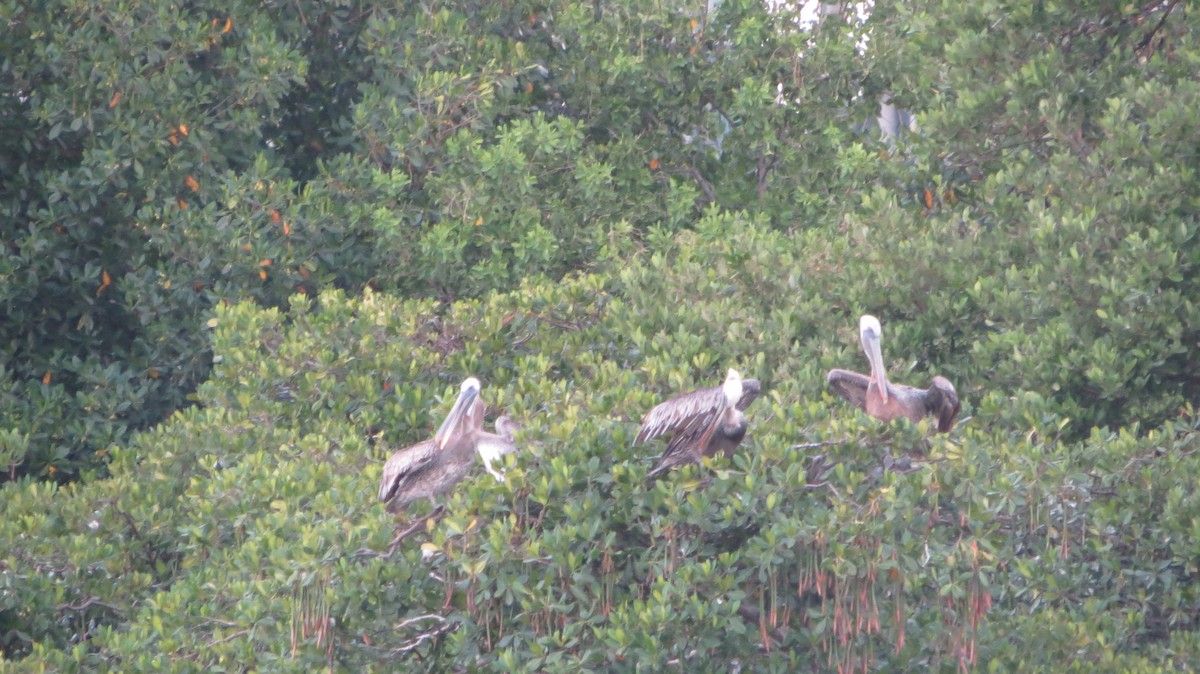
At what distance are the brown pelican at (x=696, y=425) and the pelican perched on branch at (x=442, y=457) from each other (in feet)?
2.50

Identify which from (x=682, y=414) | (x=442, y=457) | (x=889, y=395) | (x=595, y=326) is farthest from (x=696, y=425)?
(x=595, y=326)

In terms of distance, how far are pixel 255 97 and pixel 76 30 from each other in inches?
48.8

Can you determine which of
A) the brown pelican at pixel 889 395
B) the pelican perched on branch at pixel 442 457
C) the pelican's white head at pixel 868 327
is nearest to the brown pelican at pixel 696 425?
the pelican perched on branch at pixel 442 457

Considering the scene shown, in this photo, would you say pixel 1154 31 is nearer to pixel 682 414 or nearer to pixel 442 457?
pixel 682 414

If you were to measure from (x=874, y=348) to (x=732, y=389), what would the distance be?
53.4 inches

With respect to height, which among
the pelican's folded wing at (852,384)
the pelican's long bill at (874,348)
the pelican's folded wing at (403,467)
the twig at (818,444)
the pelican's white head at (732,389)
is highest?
the twig at (818,444)

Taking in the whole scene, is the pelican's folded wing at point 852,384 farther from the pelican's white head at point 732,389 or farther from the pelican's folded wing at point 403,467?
the pelican's folded wing at point 403,467

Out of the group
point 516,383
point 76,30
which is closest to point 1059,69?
point 516,383

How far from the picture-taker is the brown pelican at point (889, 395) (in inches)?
245

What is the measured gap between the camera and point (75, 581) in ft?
23.6

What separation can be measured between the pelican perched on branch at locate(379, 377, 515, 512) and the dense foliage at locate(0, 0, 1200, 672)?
8.9 inches

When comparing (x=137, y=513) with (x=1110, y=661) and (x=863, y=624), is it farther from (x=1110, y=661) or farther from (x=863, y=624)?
(x=1110, y=661)

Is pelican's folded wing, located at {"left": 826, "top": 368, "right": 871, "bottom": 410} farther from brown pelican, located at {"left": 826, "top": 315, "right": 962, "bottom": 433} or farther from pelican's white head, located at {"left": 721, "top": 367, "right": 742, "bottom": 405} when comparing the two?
pelican's white head, located at {"left": 721, "top": 367, "right": 742, "bottom": 405}

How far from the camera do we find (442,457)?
5.96m
